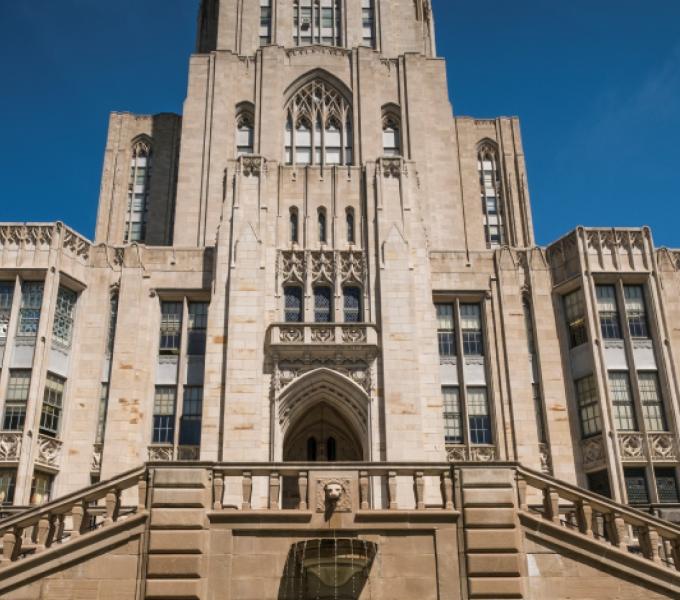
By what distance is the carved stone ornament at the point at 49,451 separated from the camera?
28.4m

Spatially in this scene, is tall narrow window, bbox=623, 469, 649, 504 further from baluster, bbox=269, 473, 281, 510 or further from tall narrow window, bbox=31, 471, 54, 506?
tall narrow window, bbox=31, 471, 54, 506

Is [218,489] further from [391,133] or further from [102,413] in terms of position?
[391,133]

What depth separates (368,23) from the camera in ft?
154

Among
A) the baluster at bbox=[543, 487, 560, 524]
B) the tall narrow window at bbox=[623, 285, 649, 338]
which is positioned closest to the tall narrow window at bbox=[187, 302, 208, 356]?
the tall narrow window at bbox=[623, 285, 649, 338]

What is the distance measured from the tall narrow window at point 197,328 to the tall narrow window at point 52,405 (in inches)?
197

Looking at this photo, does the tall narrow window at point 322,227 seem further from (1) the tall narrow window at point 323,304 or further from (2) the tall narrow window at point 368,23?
(2) the tall narrow window at point 368,23

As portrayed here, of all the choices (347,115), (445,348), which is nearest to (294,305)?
(445,348)

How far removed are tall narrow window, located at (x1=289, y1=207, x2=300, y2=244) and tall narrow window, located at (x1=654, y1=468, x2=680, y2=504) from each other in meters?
16.5

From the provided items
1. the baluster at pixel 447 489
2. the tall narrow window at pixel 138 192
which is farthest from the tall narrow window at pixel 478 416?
the tall narrow window at pixel 138 192

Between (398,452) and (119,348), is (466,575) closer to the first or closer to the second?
(398,452)

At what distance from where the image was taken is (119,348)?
30.9 meters

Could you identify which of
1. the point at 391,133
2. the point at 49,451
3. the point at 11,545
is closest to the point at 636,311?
the point at 391,133

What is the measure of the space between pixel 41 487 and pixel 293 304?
1141cm

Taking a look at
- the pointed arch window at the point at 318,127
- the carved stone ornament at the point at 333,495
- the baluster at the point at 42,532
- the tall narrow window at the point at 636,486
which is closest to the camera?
the baluster at the point at 42,532
